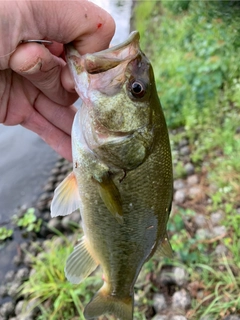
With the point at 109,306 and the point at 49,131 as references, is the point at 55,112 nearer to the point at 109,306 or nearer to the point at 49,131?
the point at 49,131

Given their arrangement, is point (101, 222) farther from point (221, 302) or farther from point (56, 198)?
point (221, 302)

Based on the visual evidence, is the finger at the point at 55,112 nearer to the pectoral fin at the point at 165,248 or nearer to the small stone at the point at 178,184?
the pectoral fin at the point at 165,248

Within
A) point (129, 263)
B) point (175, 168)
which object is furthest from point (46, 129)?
point (175, 168)

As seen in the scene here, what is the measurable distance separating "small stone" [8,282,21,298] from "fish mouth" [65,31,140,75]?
301cm

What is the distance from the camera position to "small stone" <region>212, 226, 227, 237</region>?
352 centimetres

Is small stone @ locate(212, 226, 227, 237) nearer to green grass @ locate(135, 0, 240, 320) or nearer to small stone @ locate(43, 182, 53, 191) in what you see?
green grass @ locate(135, 0, 240, 320)

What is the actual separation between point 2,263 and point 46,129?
2.61 meters

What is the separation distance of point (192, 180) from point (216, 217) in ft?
2.08

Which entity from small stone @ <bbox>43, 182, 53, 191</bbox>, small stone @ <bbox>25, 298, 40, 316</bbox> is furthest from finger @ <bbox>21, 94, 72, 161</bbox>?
small stone @ <bbox>43, 182, 53, 191</bbox>

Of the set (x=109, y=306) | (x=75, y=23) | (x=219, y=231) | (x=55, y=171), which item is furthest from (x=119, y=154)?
(x=55, y=171)

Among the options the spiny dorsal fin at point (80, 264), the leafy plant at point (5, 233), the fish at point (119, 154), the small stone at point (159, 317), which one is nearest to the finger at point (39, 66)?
the fish at point (119, 154)

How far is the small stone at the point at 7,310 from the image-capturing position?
12.5 ft

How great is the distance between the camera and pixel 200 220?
12.2 feet

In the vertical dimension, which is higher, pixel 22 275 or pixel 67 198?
pixel 67 198
